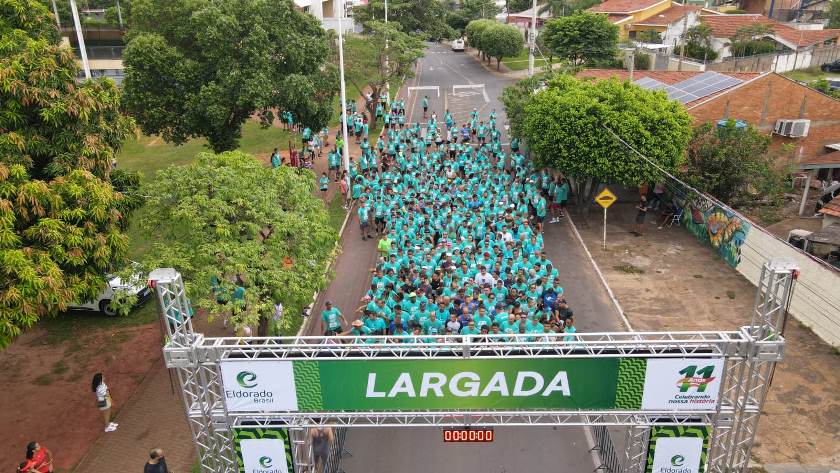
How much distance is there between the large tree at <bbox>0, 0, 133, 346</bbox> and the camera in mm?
9133

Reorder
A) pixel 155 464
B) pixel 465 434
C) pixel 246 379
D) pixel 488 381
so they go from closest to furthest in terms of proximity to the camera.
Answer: pixel 488 381 < pixel 246 379 < pixel 465 434 < pixel 155 464

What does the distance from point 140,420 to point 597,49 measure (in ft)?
129

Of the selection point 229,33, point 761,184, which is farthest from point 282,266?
point 761,184

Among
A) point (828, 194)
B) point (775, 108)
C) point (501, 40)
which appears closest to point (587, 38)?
point (501, 40)

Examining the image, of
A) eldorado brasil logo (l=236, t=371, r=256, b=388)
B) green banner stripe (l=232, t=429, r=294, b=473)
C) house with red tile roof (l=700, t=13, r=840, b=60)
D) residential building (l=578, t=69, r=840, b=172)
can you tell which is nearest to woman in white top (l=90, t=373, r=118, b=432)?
green banner stripe (l=232, t=429, r=294, b=473)

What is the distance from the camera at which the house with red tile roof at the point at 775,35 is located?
152ft

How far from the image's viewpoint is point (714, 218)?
62.0ft

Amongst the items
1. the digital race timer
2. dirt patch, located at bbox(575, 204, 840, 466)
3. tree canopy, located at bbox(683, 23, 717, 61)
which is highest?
tree canopy, located at bbox(683, 23, 717, 61)

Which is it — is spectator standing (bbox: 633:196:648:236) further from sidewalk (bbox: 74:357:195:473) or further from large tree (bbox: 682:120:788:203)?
sidewalk (bbox: 74:357:195:473)

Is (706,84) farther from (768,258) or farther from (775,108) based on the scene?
(768,258)

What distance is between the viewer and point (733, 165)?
63.4ft

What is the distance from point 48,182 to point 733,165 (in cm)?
1853

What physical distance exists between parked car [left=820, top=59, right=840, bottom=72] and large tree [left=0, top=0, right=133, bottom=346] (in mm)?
49763

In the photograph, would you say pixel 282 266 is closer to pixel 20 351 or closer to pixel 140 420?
pixel 140 420
